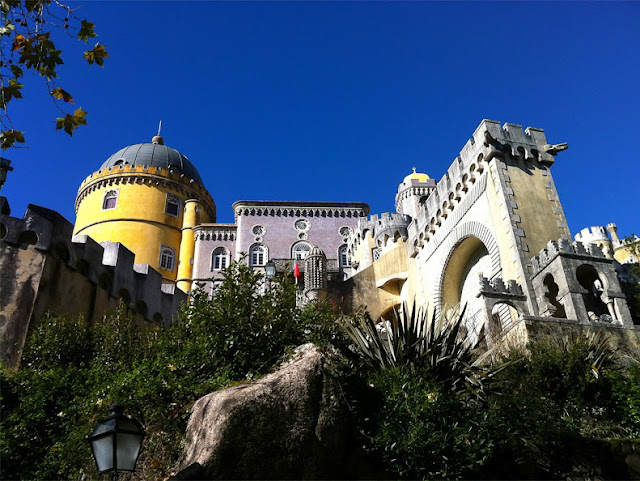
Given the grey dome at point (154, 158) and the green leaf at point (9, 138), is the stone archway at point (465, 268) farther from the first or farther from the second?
the grey dome at point (154, 158)

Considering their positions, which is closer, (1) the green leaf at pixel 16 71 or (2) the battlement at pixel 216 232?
(1) the green leaf at pixel 16 71

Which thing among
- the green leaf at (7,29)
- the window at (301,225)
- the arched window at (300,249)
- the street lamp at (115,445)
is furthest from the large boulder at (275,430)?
the window at (301,225)

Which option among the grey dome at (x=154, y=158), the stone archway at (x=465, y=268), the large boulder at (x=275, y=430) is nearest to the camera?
the large boulder at (x=275, y=430)

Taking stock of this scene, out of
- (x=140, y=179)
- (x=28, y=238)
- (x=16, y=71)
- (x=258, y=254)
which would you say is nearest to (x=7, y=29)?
(x=16, y=71)

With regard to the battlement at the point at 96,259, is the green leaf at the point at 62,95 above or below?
below

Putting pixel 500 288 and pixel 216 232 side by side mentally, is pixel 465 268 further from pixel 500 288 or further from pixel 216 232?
pixel 216 232

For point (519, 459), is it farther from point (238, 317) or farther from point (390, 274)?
point (390, 274)

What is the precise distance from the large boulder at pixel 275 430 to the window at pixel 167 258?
3326 cm

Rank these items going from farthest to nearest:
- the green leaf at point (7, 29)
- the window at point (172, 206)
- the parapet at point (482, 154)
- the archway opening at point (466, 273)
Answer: the window at point (172, 206)
the archway opening at point (466, 273)
the parapet at point (482, 154)
the green leaf at point (7, 29)

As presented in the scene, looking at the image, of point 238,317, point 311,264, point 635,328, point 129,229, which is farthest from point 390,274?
point 129,229

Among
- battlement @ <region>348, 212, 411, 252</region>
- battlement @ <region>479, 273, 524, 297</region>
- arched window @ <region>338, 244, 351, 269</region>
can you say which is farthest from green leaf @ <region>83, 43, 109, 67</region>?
arched window @ <region>338, 244, 351, 269</region>

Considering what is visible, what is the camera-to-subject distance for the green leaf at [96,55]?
680 centimetres

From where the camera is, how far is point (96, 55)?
6.80 metres

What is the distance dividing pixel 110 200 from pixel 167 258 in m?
5.83
